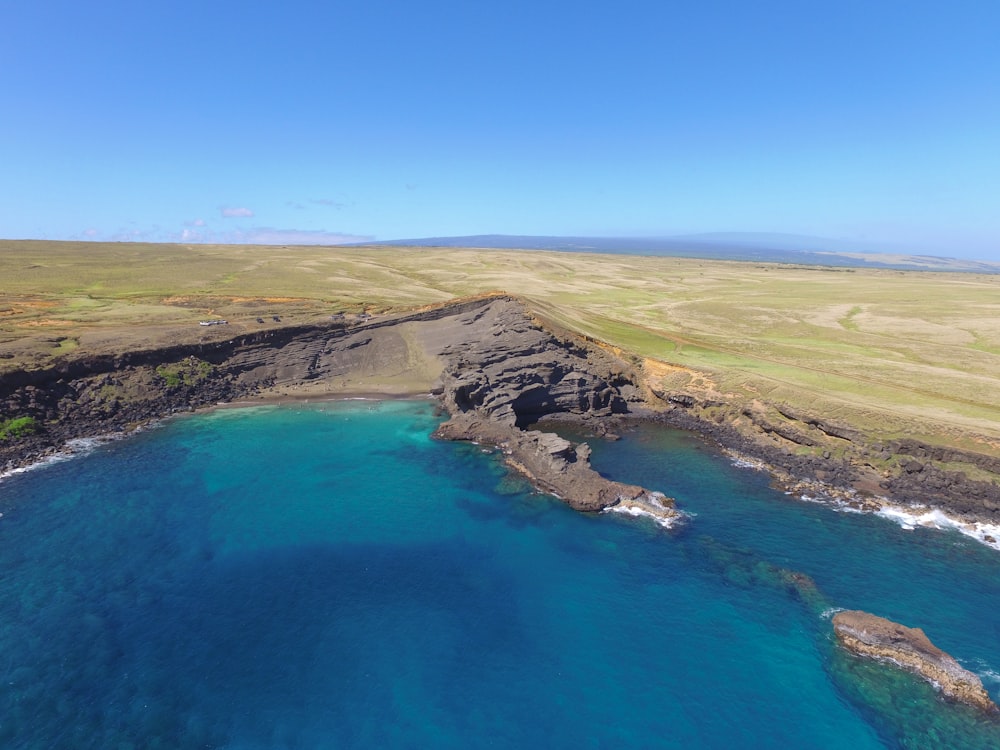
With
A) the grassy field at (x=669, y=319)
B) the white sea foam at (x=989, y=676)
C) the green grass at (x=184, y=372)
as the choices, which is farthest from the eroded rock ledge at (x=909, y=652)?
the green grass at (x=184, y=372)

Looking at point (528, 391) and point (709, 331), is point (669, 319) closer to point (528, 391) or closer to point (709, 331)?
point (709, 331)

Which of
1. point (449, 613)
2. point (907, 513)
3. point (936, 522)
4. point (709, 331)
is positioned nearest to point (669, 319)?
point (709, 331)

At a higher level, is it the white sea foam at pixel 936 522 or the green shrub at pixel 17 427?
the green shrub at pixel 17 427

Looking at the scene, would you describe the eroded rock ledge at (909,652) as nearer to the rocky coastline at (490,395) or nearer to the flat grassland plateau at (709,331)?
the rocky coastline at (490,395)

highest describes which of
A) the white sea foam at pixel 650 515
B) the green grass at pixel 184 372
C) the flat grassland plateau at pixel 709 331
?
the flat grassland plateau at pixel 709 331

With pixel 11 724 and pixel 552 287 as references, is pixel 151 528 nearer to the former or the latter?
pixel 11 724

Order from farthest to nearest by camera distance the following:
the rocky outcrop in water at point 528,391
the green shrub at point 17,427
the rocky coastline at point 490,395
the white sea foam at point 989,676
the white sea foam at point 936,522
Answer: the green shrub at point 17,427 < the rocky outcrop in water at point 528,391 < the rocky coastline at point 490,395 < the white sea foam at point 936,522 < the white sea foam at point 989,676

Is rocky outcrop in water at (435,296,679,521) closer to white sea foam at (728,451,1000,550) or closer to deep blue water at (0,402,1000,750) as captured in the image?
deep blue water at (0,402,1000,750)
